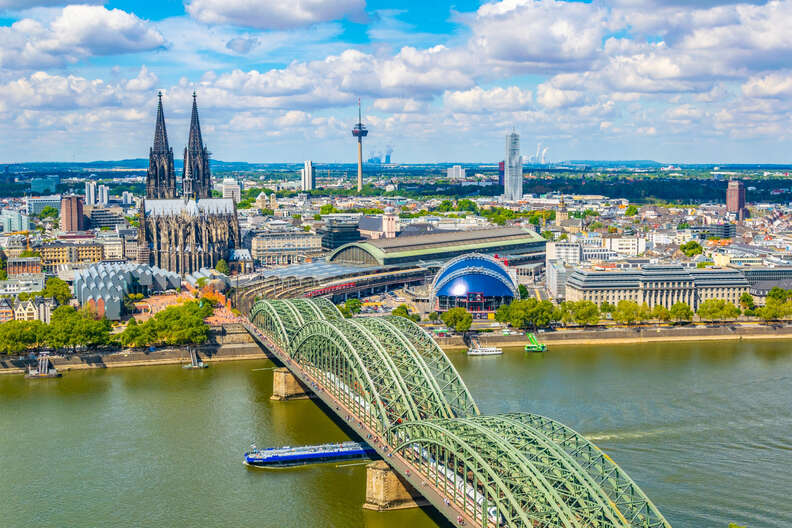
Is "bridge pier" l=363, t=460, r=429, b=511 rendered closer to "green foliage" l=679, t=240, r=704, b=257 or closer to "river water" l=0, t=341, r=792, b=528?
"river water" l=0, t=341, r=792, b=528

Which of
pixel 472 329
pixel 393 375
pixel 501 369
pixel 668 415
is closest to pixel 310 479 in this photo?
pixel 393 375

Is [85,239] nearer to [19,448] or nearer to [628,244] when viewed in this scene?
[628,244]

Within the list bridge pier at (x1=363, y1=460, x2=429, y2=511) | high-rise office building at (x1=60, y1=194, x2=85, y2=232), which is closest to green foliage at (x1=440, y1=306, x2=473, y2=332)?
bridge pier at (x1=363, y1=460, x2=429, y2=511)

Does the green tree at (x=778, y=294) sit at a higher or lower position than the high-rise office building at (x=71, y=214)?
lower

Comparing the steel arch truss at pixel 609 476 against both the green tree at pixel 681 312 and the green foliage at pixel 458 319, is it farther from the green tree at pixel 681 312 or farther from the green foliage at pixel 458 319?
the green tree at pixel 681 312

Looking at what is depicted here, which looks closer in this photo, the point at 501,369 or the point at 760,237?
the point at 501,369

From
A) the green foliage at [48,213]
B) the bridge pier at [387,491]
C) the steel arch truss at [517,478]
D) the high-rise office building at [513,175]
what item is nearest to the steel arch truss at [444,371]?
the bridge pier at [387,491]
